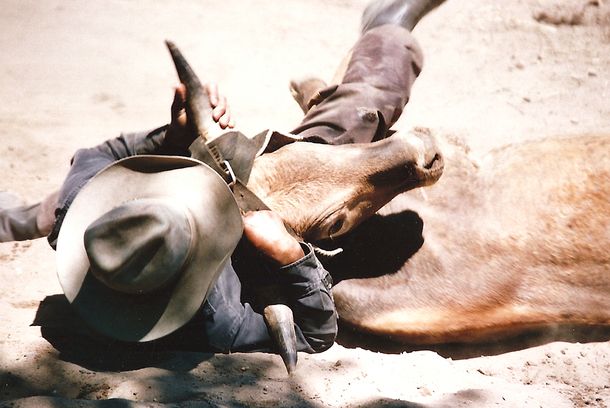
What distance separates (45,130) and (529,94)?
3.27m

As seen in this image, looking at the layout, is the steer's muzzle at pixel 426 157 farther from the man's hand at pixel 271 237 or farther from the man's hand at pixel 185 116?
the man's hand at pixel 185 116

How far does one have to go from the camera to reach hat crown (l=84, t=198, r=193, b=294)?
2.11m

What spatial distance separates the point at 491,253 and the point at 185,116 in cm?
154

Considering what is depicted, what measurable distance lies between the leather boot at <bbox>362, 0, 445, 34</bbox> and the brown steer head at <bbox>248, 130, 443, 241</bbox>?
1.34m

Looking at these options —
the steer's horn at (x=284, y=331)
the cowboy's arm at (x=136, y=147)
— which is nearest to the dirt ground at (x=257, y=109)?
the steer's horn at (x=284, y=331)

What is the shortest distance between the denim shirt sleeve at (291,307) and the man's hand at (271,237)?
2.0 inches

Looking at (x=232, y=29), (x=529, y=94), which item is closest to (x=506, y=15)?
(x=529, y=94)

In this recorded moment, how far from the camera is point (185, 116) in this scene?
312 cm

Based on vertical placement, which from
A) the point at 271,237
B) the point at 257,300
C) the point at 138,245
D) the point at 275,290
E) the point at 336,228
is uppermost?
the point at 138,245

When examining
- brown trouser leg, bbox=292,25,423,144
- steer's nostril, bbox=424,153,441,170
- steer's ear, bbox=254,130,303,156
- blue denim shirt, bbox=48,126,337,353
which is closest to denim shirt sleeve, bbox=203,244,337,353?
blue denim shirt, bbox=48,126,337,353

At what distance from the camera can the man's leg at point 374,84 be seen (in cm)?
337

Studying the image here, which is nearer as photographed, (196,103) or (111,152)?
(196,103)

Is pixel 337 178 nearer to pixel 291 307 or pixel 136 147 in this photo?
pixel 291 307

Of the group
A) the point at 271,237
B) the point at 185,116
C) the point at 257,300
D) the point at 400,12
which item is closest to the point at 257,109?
the point at 400,12
